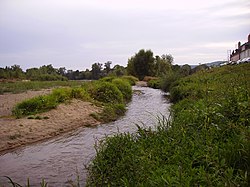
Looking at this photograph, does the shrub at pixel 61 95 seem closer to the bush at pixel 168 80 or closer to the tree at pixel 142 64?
the bush at pixel 168 80

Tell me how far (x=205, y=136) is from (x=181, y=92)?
1322cm

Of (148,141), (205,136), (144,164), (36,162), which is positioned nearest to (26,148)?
(36,162)

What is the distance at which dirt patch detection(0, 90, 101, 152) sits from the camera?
9.52 metres

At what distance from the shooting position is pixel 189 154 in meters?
4.90

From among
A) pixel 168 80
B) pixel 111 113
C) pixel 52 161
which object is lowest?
pixel 52 161

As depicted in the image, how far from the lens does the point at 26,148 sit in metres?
8.96

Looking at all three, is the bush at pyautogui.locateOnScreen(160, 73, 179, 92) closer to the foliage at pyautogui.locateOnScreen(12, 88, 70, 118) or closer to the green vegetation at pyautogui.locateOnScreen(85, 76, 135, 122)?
the green vegetation at pyautogui.locateOnScreen(85, 76, 135, 122)

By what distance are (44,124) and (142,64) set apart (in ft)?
161

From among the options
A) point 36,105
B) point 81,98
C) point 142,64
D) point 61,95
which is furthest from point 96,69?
point 36,105

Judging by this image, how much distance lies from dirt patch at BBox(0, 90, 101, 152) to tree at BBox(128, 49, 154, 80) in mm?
44171

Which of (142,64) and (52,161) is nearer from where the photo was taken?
(52,161)

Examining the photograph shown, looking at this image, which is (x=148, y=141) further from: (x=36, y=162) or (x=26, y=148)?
(x=26, y=148)

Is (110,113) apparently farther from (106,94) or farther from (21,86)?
(21,86)

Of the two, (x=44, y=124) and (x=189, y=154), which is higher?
(x=189, y=154)
